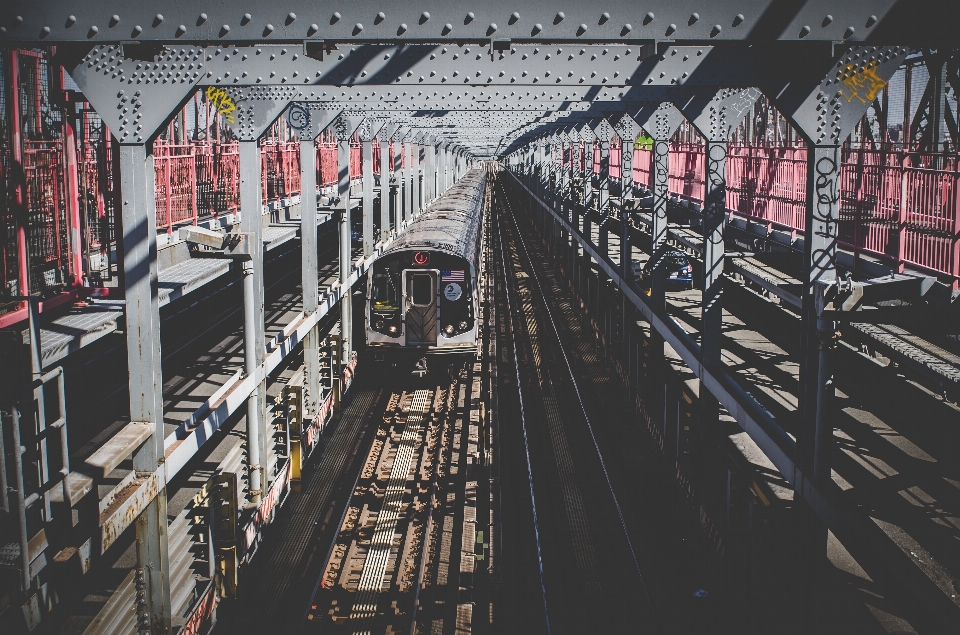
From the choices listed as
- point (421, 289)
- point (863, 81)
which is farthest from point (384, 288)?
point (863, 81)

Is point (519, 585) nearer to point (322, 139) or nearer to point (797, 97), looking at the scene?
point (797, 97)

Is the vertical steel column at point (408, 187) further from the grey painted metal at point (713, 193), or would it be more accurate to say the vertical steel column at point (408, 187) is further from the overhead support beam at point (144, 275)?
the overhead support beam at point (144, 275)

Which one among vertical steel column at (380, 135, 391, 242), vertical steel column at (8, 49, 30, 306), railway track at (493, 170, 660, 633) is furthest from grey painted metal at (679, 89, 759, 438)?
vertical steel column at (380, 135, 391, 242)

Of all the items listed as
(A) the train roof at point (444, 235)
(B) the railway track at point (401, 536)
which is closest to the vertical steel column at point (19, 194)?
(B) the railway track at point (401, 536)

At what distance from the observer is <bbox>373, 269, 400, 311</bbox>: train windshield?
1437 centimetres

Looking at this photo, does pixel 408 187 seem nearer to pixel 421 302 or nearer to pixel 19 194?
pixel 421 302

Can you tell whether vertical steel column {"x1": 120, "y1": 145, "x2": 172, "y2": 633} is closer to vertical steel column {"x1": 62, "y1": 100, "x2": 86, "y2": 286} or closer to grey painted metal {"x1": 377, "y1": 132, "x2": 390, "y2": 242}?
vertical steel column {"x1": 62, "y1": 100, "x2": 86, "y2": 286}

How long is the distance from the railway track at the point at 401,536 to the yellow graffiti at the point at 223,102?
4.32 metres

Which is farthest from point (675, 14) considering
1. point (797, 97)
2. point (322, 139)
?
point (322, 139)

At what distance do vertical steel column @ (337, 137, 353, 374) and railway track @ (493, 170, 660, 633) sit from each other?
10.0ft

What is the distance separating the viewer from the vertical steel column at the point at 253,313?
331 inches

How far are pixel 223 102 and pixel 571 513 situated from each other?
572cm

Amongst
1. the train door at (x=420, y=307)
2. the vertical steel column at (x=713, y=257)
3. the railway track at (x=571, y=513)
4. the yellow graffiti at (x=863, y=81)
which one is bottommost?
the railway track at (x=571, y=513)

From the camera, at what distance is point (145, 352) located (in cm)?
570
